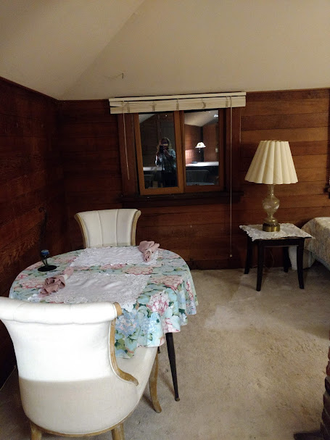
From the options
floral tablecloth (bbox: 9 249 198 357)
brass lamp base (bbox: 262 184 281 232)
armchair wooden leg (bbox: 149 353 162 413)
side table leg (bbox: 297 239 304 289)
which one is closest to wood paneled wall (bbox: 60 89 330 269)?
brass lamp base (bbox: 262 184 281 232)

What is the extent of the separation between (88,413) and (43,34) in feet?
6.50

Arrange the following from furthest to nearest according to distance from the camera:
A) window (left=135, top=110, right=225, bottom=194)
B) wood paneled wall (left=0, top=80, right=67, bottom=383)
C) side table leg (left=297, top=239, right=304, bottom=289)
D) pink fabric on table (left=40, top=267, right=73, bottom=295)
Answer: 1. window (left=135, top=110, right=225, bottom=194)
2. side table leg (left=297, top=239, right=304, bottom=289)
3. wood paneled wall (left=0, top=80, right=67, bottom=383)
4. pink fabric on table (left=40, top=267, right=73, bottom=295)

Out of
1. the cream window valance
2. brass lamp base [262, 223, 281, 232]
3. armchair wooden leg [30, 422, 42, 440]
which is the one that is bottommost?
armchair wooden leg [30, 422, 42, 440]

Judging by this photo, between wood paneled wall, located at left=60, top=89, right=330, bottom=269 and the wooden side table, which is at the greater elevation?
wood paneled wall, located at left=60, top=89, right=330, bottom=269

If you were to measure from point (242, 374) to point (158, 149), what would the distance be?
232 cm

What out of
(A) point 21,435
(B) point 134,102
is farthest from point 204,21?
(A) point 21,435

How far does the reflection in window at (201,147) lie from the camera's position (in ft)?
11.2

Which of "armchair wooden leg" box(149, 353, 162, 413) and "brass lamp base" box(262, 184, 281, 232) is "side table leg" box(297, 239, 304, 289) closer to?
"brass lamp base" box(262, 184, 281, 232)

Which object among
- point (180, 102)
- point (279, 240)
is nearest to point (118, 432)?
point (279, 240)

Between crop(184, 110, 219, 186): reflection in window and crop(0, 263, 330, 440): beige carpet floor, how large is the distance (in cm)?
125

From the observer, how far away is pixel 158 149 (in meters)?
3.49

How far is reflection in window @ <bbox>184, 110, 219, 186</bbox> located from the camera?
11.2 feet

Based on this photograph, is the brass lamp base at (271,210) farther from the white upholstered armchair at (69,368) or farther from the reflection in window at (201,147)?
the white upholstered armchair at (69,368)

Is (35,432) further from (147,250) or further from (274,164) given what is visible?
(274,164)
